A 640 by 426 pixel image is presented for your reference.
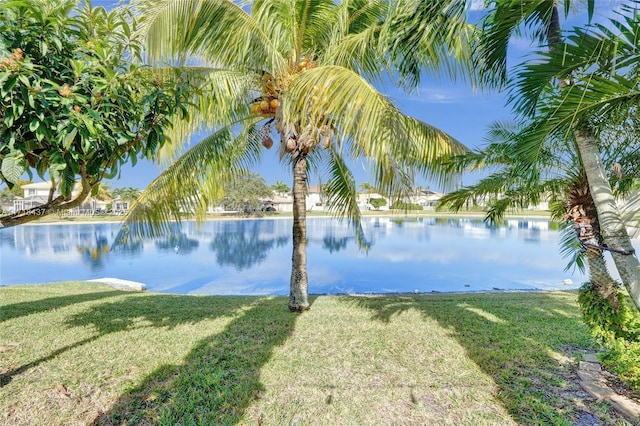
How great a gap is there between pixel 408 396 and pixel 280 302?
3909 mm

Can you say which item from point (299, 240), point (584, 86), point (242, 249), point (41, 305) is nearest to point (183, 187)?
point (299, 240)

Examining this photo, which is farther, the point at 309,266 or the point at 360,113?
the point at 309,266

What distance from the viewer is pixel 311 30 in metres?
5.16

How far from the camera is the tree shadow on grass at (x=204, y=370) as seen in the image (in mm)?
2703

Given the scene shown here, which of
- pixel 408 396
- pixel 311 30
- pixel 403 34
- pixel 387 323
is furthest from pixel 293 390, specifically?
pixel 311 30

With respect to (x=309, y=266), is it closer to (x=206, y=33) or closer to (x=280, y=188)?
(x=206, y=33)

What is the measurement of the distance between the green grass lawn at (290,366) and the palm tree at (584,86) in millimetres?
1464

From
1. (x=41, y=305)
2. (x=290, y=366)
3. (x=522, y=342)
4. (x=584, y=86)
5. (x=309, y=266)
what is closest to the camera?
(x=584, y=86)

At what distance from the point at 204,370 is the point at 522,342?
12.6 feet

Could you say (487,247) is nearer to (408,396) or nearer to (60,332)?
(408,396)

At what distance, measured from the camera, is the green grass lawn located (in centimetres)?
274

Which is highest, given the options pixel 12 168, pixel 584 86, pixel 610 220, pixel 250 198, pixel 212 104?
pixel 250 198

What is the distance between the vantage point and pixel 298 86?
11.2 feet

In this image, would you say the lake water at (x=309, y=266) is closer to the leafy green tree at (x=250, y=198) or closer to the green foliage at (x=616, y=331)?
the green foliage at (x=616, y=331)
